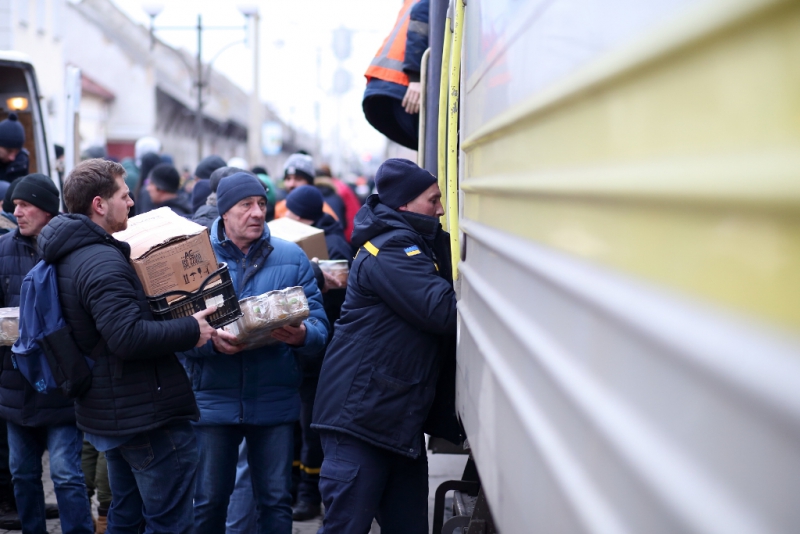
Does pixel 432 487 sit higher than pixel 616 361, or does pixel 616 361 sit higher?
pixel 616 361

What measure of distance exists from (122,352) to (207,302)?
44 centimetres

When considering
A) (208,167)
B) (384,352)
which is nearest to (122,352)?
(384,352)

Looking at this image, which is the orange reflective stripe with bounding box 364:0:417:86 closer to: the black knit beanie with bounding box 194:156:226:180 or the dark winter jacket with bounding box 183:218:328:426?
the dark winter jacket with bounding box 183:218:328:426

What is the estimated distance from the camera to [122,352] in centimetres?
340

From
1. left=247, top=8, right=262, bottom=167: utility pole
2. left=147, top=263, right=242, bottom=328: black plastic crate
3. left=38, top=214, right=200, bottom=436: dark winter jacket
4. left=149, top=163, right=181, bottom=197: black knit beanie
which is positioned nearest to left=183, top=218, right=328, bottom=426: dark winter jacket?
left=147, top=263, right=242, bottom=328: black plastic crate

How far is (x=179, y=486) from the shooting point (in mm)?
3682

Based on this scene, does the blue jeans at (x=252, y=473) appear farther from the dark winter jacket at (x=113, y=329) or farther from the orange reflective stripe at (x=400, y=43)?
the orange reflective stripe at (x=400, y=43)

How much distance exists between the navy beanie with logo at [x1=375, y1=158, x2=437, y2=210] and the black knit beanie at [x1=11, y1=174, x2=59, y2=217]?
6.17 ft

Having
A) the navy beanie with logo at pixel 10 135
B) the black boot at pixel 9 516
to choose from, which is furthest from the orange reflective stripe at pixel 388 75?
the navy beanie with logo at pixel 10 135

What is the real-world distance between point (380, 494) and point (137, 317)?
111 centimetres

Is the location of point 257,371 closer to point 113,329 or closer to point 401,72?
point 113,329

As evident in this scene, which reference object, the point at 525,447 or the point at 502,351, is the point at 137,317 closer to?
the point at 502,351

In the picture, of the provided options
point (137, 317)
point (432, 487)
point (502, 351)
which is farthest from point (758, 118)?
point (432, 487)

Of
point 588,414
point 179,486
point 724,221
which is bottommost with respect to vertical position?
point 179,486
